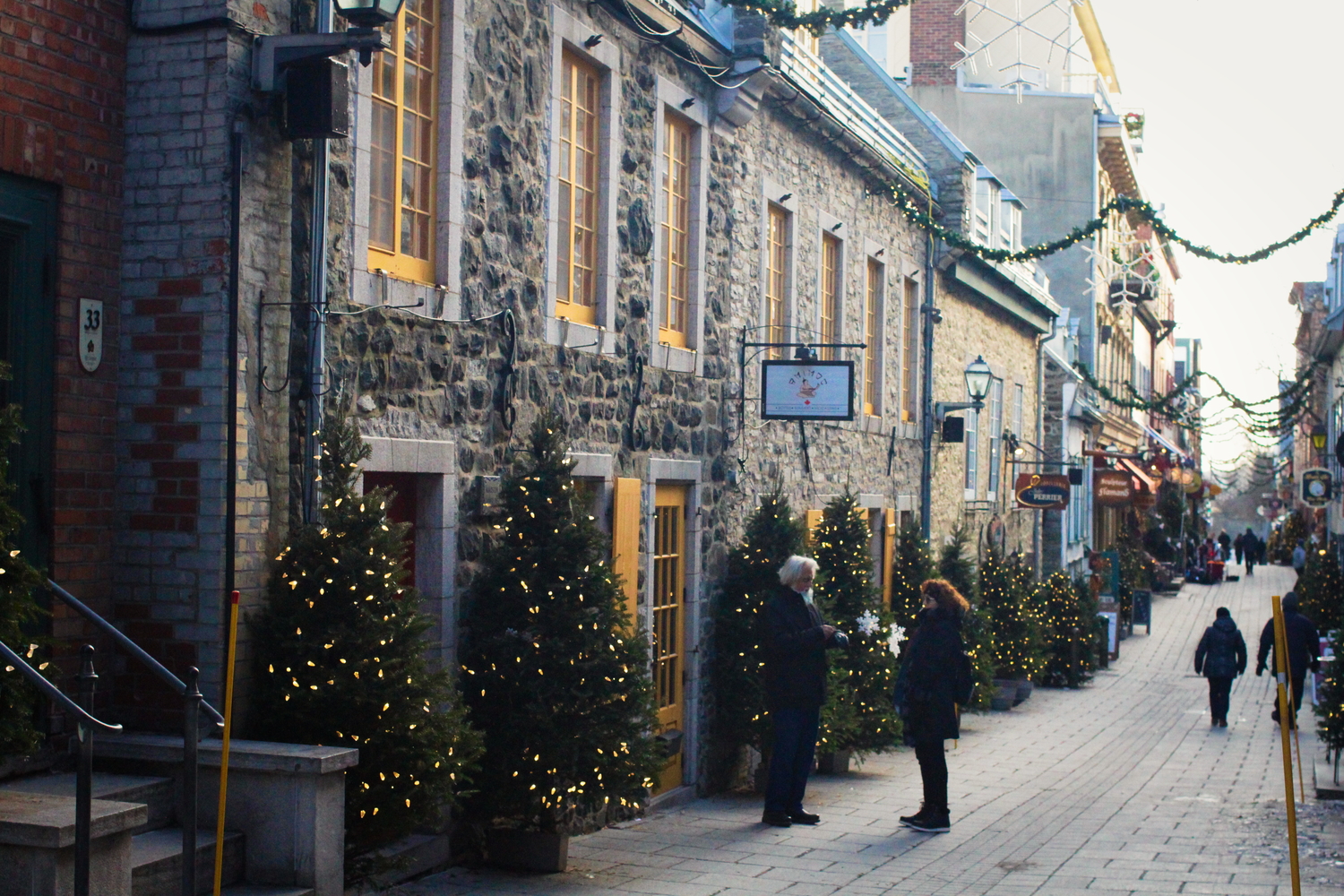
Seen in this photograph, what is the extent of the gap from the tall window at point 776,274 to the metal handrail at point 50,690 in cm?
944

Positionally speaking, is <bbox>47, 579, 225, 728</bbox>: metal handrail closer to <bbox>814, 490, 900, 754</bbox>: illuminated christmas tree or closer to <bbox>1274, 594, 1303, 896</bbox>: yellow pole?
<bbox>1274, 594, 1303, 896</bbox>: yellow pole

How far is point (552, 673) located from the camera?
27.6 ft

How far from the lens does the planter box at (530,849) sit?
8539mm

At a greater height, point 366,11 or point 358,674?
point 366,11

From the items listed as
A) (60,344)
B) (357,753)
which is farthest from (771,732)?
(60,344)

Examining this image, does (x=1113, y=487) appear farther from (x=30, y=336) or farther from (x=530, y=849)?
(x=30, y=336)

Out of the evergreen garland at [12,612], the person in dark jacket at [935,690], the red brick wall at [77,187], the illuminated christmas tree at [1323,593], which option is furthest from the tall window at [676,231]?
the illuminated christmas tree at [1323,593]

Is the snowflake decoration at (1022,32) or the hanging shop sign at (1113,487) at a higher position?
the snowflake decoration at (1022,32)

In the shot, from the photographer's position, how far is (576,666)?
27.4ft

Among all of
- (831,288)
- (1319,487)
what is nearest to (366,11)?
(831,288)

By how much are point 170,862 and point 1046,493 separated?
1884cm

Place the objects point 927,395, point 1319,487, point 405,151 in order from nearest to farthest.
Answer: point 405,151
point 927,395
point 1319,487

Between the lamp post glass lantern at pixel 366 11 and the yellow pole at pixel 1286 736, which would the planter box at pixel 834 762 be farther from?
the lamp post glass lantern at pixel 366 11

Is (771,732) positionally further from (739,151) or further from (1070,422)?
(1070,422)
